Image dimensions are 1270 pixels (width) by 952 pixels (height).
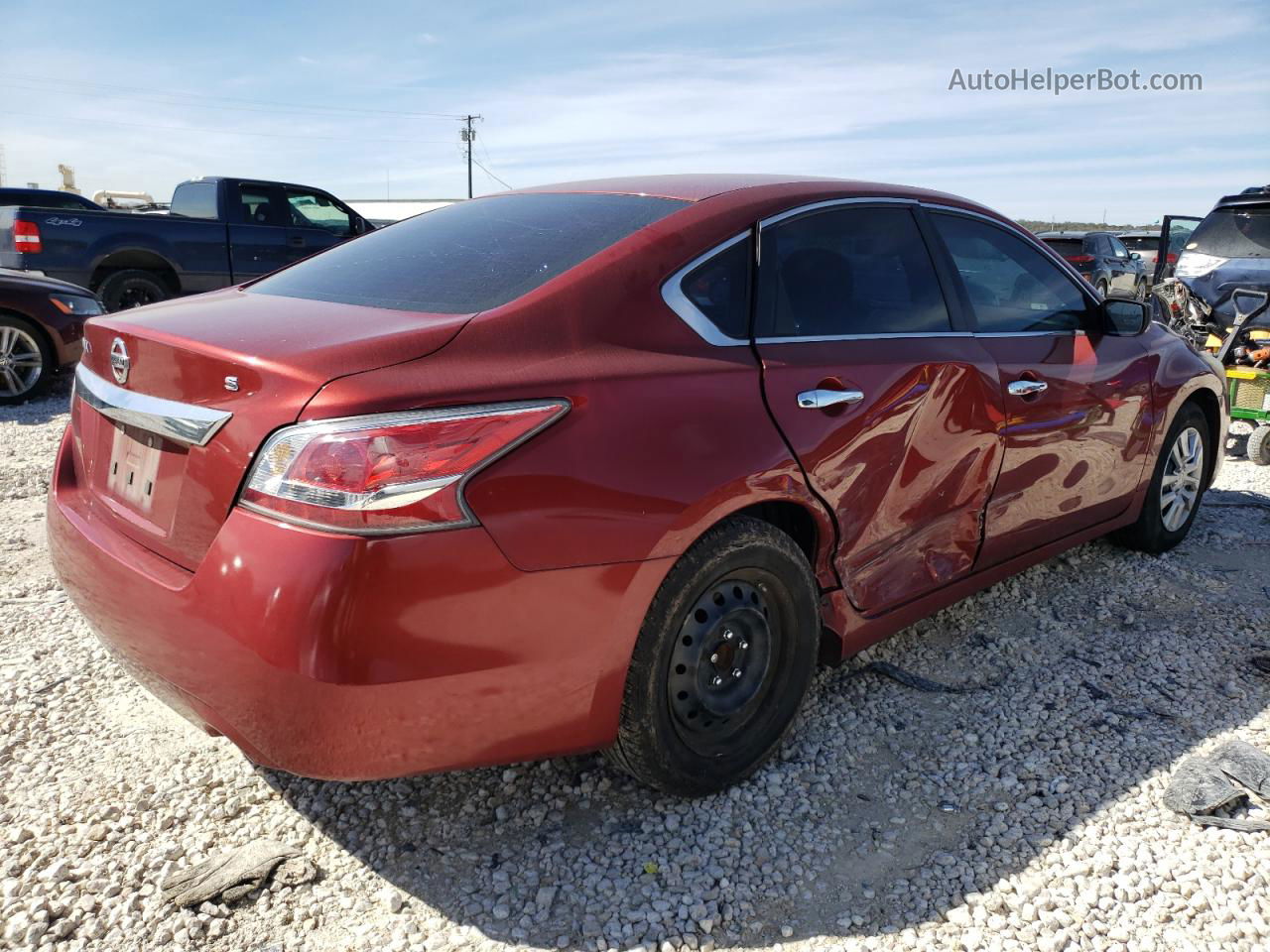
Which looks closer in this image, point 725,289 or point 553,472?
point 553,472

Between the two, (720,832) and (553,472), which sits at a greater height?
(553,472)

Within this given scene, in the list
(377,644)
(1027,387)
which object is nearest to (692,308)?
(377,644)

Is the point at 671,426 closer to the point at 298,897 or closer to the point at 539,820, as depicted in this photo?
the point at 539,820

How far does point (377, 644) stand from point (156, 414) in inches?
32.0

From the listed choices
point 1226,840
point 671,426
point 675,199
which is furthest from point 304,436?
point 1226,840

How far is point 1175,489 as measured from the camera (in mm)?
4551

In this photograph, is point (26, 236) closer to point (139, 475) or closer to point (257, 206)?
point (257, 206)

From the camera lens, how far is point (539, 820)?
8.36 ft

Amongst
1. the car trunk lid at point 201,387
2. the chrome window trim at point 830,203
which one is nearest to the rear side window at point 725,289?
the chrome window trim at point 830,203

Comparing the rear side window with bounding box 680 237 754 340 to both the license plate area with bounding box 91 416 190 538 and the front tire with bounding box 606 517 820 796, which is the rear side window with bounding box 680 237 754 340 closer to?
the front tire with bounding box 606 517 820 796

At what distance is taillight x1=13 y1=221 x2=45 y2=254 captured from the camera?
9.46 meters

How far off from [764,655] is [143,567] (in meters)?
1.54

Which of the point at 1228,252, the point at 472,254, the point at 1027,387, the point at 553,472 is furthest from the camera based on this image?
the point at 1228,252

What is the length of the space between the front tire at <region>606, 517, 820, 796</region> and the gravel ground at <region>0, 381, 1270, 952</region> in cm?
16
